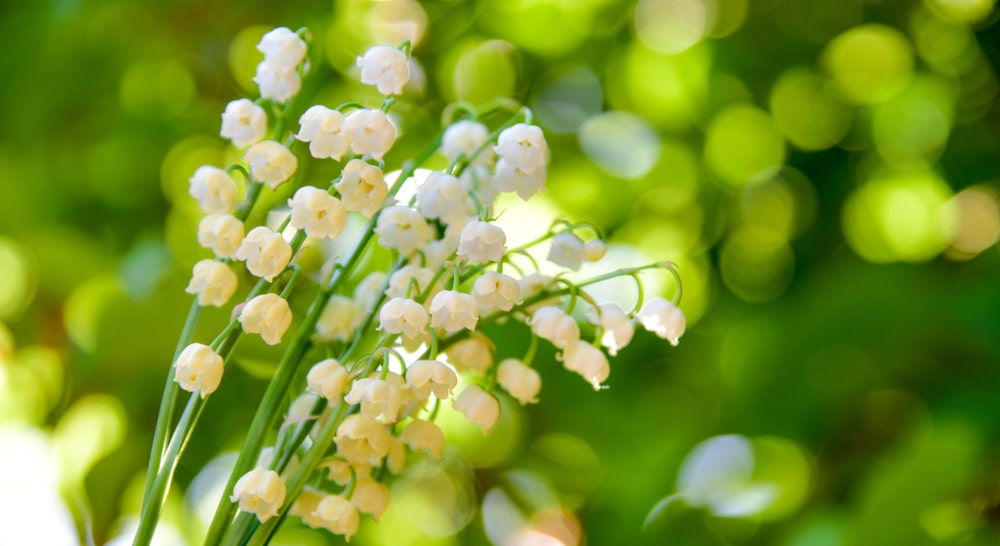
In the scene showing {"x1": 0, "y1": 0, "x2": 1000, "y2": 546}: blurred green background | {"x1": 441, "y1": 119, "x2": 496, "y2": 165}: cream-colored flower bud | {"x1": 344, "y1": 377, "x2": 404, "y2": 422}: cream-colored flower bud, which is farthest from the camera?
{"x1": 0, "y1": 0, "x2": 1000, "y2": 546}: blurred green background

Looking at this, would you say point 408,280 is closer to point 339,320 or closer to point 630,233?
point 339,320

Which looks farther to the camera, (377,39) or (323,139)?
(377,39)

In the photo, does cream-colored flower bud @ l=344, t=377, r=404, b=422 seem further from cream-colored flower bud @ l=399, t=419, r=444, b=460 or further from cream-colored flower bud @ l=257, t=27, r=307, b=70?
cream-colored flower bud @ l=257, t=27, r=307, b=70

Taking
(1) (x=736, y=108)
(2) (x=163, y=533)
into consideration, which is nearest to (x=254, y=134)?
(2) (x=163, y=533)

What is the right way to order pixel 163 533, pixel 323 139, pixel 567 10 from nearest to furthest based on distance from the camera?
pixel 323 139 < pixel 163 533 < pixel 567 10

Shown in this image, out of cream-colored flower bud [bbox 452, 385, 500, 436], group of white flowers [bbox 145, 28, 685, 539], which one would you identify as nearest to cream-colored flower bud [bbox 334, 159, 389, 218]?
group of white flowers [bbox 145, 28, 685, 539]

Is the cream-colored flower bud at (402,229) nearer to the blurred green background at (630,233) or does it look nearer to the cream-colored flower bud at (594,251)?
the cream-colored flower bud at (594,251)

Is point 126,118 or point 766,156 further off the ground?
point 766,156

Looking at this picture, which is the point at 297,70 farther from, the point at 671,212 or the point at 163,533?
the point at 671,212
